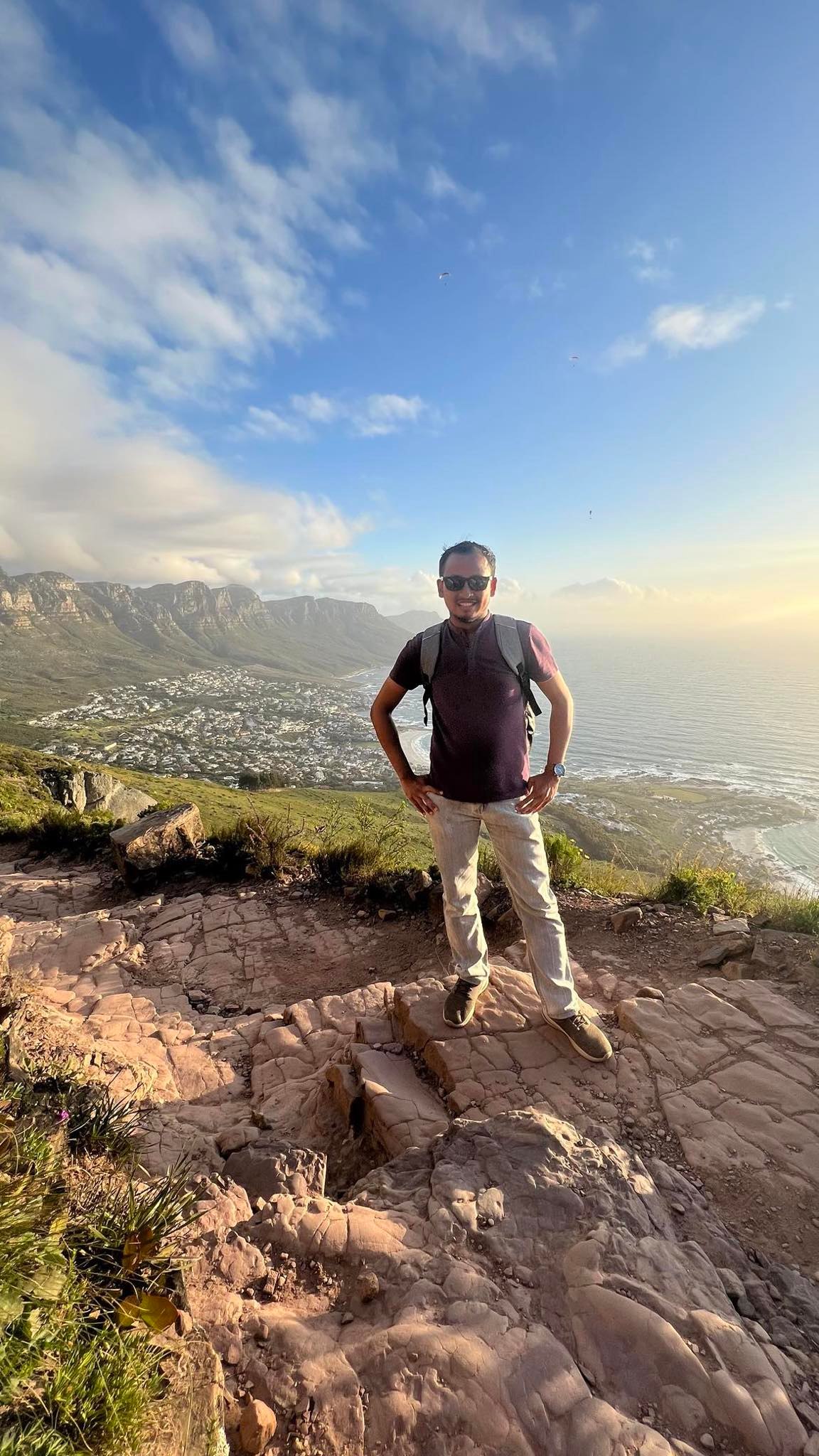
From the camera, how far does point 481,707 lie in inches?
126

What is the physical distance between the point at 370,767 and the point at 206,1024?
8156cm

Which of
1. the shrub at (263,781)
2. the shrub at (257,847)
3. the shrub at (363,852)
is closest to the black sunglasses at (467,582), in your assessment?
the shrub at (363,852)

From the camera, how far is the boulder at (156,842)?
23.9 feet

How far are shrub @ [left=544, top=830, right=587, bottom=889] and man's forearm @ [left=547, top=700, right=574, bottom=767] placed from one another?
339 centimetres

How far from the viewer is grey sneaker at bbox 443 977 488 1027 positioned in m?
3.69

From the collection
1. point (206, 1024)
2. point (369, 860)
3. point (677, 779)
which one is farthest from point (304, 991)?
point (677, 779)

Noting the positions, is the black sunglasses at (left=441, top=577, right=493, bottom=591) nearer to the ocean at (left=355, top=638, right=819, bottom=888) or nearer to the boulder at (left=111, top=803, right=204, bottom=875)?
the boulder at (left=111, top=803, right=204, bottom=875)

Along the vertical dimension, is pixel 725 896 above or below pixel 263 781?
above

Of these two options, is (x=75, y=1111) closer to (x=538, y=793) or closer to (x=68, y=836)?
(x=538, y=793)

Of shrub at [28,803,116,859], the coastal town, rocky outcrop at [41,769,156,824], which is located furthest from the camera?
the coastal town

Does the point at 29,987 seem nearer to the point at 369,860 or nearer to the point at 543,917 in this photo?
the point at 369,860

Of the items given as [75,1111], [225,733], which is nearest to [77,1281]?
[75,1111]

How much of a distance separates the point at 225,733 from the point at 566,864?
352 feet

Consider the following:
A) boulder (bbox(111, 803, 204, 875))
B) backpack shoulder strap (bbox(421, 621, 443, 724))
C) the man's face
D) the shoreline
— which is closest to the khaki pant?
backpack shoulder strap (bbox(421, 621, 443, 724))
